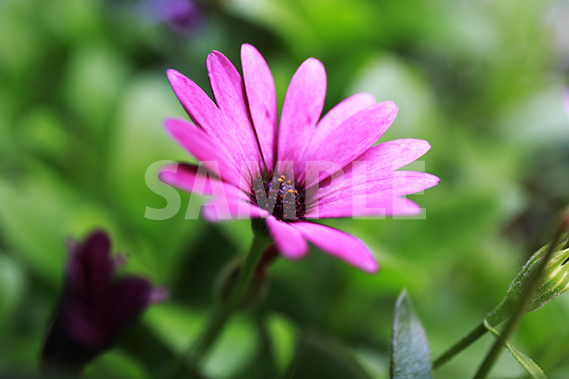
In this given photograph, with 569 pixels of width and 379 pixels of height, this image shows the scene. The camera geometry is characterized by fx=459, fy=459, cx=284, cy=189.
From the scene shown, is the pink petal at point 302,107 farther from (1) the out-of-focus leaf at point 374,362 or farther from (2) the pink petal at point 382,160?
(1) the out-of-focus leaf at point 374,362

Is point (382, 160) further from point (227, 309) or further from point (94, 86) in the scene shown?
point (94, 86)

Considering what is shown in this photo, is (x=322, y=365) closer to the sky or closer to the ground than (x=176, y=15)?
closer to the ground

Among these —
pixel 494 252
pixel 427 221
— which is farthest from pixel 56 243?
pixel 494 252

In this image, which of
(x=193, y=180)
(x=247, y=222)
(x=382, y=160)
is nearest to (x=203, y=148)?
(x=193, y=180)

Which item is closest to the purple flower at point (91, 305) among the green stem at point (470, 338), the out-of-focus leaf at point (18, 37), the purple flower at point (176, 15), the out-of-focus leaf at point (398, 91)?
the green stem at point (470, 338)

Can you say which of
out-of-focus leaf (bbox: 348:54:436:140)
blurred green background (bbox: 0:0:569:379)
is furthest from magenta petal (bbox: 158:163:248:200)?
out-of-focus leaf (bbox: 348:54:436:140)

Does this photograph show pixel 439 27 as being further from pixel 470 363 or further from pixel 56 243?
pixel 56 243
